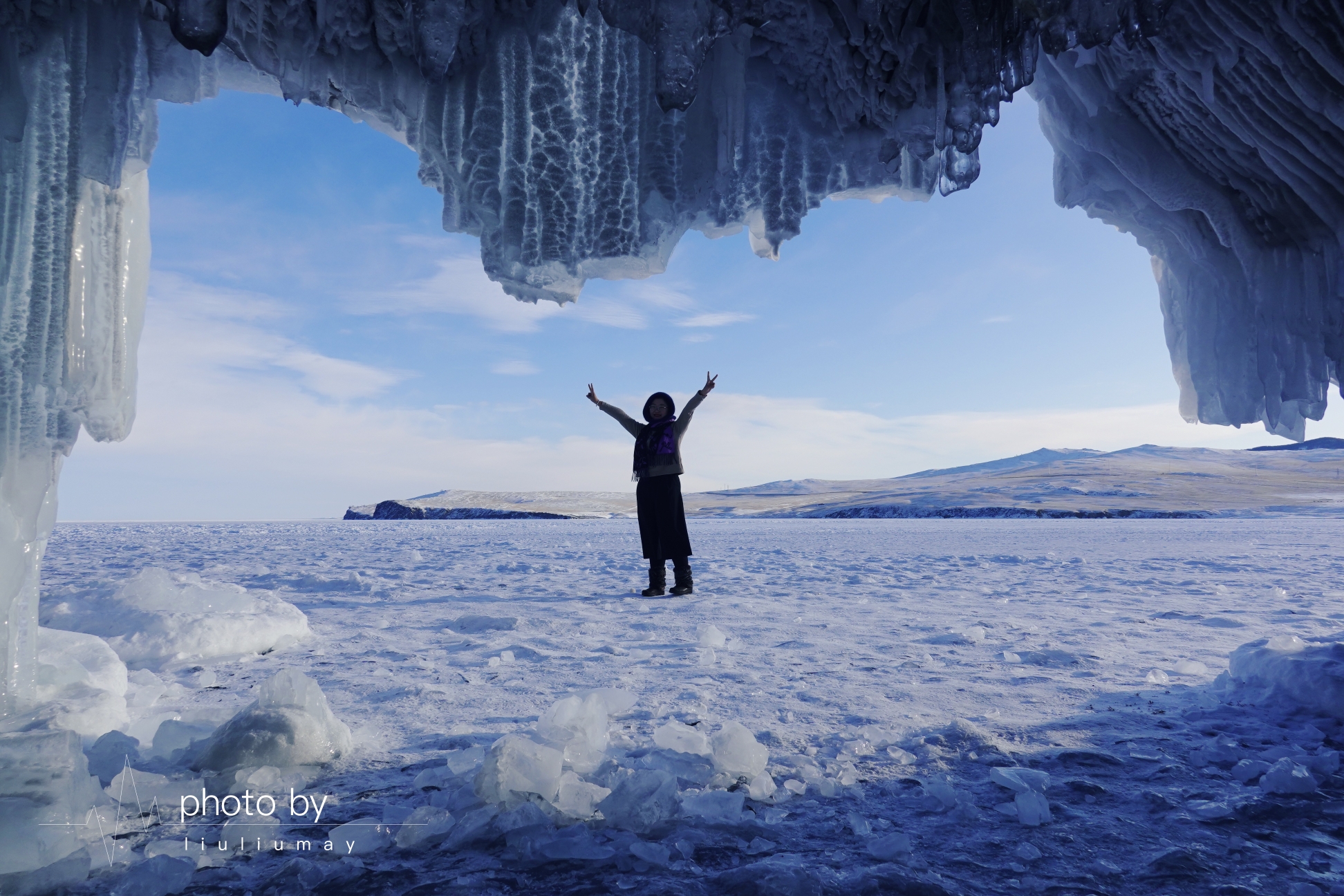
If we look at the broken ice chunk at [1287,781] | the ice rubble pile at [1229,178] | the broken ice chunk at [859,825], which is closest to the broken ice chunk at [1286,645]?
the ice rubble pile at [1229,178]

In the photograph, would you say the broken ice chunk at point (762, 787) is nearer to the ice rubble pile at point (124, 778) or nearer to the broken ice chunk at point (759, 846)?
the broken ice chunk at point (759, 846)

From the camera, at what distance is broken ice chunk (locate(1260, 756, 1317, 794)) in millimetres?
1780

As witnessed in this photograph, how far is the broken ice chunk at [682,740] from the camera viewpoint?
2.07 m

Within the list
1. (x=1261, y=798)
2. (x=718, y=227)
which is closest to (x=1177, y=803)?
(x=1261, y=798)

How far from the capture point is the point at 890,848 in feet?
4.95

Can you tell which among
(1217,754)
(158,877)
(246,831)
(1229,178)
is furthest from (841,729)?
(1229,178)

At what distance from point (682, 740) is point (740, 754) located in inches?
9.0

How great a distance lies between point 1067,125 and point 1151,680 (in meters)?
2.30

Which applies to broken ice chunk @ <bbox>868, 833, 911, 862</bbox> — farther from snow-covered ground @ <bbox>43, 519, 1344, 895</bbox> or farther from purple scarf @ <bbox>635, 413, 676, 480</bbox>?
purple scarf @ <bbox>635, 413, 676, 480</bbox>

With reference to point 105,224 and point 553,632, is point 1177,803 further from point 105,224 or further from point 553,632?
point 105,224

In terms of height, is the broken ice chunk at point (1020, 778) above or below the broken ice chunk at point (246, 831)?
below

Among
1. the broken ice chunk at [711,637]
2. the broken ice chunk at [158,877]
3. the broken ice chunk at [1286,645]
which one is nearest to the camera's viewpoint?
the broken ice chunk at [158,877]

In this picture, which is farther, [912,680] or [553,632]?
[553,632]

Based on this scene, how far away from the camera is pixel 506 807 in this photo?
170 cm
